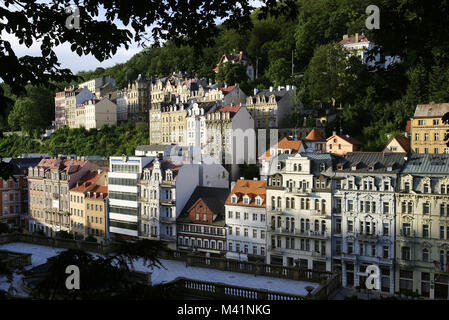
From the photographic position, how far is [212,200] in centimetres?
5553

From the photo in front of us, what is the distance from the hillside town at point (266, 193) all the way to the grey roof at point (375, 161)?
13 cm

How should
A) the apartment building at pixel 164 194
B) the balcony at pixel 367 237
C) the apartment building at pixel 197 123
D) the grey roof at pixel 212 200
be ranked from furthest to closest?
the apartment building at pixel 197 123, the apartment building at pixel 164 194, the grey roof at pixel 212 200, the balcony at pixel 367 237

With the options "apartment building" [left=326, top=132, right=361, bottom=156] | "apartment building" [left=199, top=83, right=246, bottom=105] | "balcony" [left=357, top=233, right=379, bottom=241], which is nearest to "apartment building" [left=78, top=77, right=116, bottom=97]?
"apartment building" [left=199, top=83, right=246, bottom=105]

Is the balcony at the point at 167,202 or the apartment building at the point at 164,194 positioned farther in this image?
the apartment building at the point at 164,194

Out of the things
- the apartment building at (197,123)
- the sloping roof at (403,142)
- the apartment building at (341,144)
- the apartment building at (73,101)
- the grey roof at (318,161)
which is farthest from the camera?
the apartment building at (73,101)

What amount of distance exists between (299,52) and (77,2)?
3781 inches

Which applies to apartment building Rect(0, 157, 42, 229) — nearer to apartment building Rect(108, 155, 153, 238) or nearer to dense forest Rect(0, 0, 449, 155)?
apartment building Rect(108, 155, 153, 238)

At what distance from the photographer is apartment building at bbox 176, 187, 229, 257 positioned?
53406mm

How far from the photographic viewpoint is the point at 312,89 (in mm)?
83250

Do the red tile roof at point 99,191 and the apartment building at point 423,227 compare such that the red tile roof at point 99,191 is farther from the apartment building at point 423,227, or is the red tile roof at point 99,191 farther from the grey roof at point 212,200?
the apartment building at point 423,227

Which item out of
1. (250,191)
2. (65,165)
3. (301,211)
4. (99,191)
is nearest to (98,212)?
(99,191)

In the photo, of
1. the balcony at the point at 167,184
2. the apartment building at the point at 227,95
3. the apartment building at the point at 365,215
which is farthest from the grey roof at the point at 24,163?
the apartment building at the point at 365,215

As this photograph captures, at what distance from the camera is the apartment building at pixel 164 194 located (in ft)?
188

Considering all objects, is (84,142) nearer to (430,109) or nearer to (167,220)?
(167,220)
